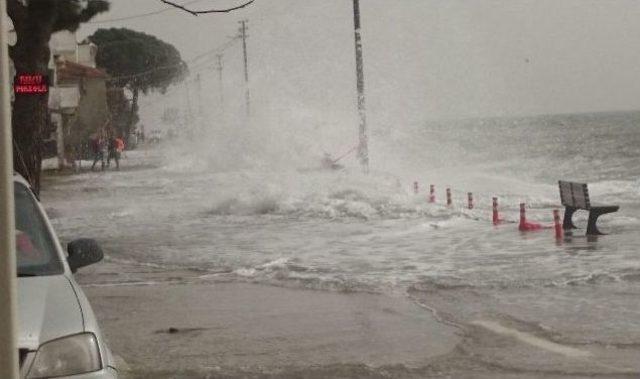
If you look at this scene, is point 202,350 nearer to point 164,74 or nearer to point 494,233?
point 494,233

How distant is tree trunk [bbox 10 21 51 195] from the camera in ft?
56.5

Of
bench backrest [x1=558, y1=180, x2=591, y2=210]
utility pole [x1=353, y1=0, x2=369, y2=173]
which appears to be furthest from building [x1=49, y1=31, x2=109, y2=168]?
bench backrest [x1=558, y1=180, x2=591, y2=210]

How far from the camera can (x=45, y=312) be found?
463 cm

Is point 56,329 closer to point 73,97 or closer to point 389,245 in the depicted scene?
point 389,245

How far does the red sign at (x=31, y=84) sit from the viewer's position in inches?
639

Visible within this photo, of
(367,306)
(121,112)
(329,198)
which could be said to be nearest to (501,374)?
(367,306)

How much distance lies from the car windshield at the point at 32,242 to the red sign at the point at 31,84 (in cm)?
1052

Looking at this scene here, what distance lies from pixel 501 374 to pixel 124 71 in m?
104

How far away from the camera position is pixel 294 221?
23.0m

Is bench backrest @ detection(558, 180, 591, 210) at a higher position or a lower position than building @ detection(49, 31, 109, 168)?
lower

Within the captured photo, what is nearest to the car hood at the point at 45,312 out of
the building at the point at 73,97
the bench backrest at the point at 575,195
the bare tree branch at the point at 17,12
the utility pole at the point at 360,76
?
the bare tree branch at the point at 17,12

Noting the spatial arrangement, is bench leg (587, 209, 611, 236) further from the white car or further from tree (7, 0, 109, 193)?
the white car

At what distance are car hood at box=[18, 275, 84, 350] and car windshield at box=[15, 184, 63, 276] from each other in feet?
1.00

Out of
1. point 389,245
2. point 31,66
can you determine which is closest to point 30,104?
point 31,66
